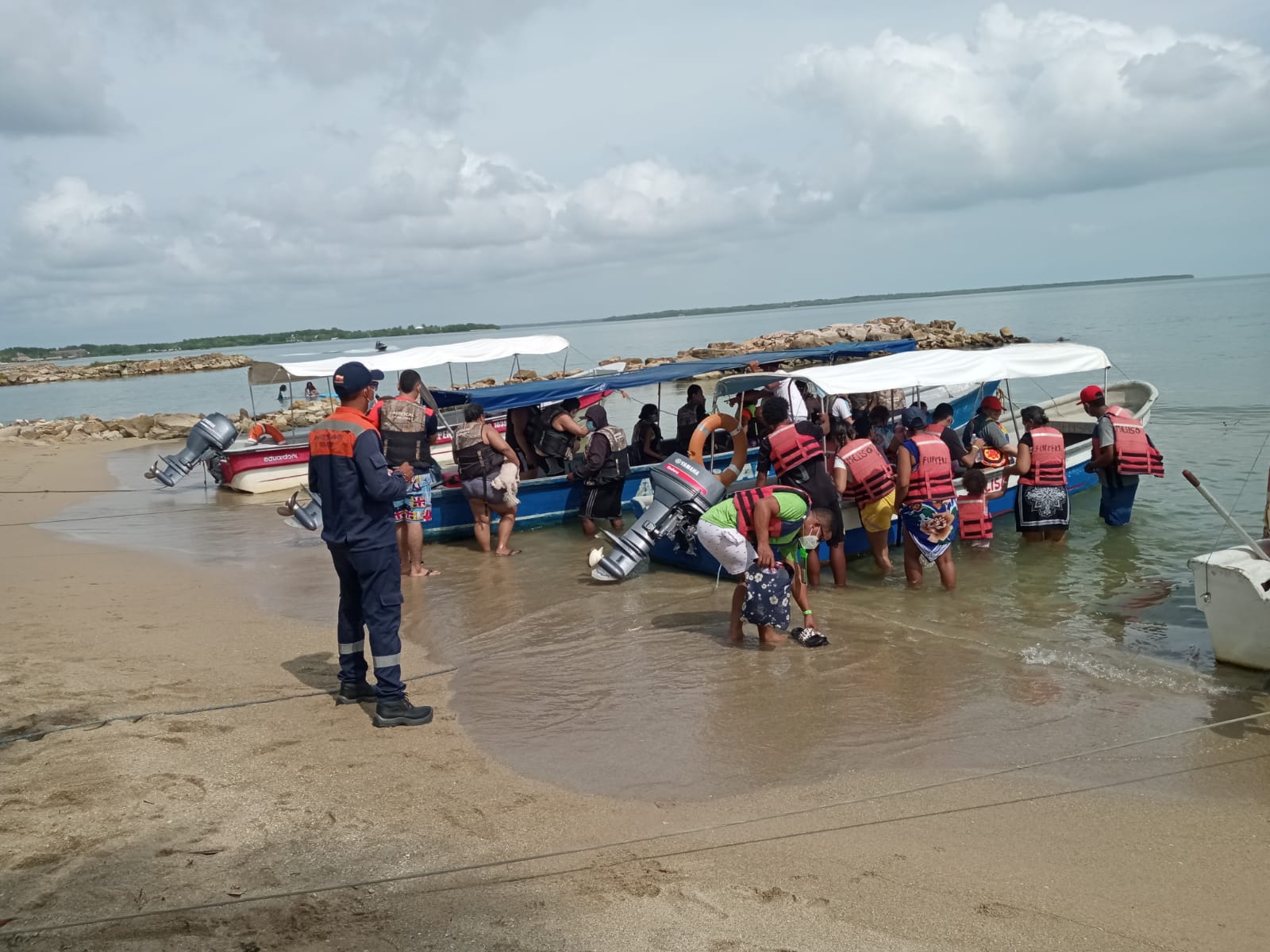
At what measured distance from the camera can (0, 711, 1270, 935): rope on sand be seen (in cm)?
346

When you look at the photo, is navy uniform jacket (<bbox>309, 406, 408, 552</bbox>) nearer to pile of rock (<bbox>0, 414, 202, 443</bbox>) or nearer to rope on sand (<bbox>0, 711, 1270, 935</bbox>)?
rope on sand (<bbox>0, 711, 1270, 935</bbox>)

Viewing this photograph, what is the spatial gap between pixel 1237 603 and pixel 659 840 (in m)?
4.28

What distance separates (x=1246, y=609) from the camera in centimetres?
629

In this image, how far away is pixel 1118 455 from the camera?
34.9ft

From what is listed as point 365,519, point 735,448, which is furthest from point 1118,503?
point 365,519

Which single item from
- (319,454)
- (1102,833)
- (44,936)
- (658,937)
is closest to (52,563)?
(319,454)

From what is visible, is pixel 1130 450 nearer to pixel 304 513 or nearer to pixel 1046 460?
pixel 1046 460

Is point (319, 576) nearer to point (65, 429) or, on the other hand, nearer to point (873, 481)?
point (873, 481)

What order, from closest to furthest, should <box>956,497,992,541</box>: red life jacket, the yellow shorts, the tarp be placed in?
the yellow shorts
<box>956,497,992,541</box>: red life jacket
the tarp

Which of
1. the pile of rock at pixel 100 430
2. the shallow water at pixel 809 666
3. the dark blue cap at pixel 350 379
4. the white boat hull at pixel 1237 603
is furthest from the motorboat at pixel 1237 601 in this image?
the pile of rock at pixel 100 430

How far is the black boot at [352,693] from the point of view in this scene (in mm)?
5898

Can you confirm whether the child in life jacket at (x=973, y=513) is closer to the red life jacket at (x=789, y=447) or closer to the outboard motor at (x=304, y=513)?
the red life jacket at (x=789, y=447)

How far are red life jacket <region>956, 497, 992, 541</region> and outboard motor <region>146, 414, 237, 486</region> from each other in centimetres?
1250

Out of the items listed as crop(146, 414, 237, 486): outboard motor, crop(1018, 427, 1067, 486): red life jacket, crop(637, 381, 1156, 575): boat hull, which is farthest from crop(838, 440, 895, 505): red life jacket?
crop(146, 414, 237, 486): outboard motor
